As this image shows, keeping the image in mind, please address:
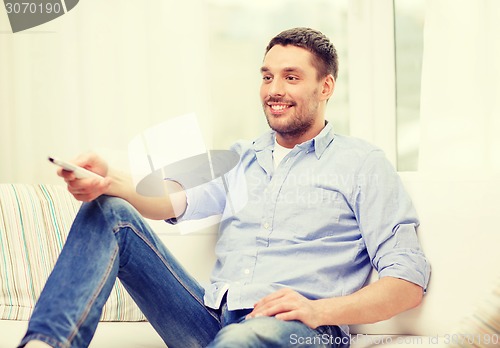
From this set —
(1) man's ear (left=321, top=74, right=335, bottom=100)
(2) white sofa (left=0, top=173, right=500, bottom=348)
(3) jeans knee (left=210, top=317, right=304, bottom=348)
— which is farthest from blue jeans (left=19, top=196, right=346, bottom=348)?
(1) man's ear (left=321, top=74, right=335, bottom=100)

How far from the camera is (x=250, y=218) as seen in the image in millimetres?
1693

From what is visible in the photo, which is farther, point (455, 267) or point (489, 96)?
point (489, 96)

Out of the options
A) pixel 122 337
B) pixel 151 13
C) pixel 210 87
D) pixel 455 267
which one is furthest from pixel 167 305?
pixel 151 13

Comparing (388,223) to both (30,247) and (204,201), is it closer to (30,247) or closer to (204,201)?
(204,201)

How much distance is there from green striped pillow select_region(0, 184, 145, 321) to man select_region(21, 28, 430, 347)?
356 millimetres

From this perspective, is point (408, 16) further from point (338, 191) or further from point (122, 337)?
point (122, 337)

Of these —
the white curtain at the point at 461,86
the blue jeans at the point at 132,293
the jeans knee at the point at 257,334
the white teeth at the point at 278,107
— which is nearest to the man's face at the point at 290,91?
the white teeth at the point at 278,107

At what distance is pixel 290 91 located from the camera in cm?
179

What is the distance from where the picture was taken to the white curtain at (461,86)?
2387mm

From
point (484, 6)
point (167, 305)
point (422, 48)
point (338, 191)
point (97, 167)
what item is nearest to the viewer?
point (97, 167)

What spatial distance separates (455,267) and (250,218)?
0.51 metres

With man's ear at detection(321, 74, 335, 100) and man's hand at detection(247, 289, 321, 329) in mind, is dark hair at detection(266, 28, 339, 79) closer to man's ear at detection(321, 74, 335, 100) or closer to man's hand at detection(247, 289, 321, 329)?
man's ear at detection(321, 74, 335, 100)

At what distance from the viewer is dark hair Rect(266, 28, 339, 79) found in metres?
1.81

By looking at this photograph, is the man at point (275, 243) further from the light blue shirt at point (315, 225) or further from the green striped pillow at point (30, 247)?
the green striped pillow at point (30, 247)
